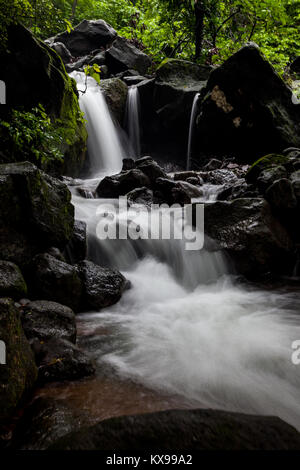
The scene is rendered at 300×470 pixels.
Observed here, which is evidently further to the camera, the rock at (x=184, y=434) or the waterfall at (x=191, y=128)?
the waterfall at (x=191, y=128)

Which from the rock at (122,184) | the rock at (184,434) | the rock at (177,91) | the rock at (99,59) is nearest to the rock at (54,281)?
the rock at (184,434)

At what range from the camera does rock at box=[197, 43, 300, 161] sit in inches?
384

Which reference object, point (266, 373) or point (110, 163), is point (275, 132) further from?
point (266, 373)

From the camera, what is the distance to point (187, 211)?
6.15 m

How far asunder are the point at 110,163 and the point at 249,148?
5345 mm

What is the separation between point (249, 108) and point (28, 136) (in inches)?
318

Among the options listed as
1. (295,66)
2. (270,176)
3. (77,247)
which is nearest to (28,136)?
(77,247)

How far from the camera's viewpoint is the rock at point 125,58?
15.1 metres

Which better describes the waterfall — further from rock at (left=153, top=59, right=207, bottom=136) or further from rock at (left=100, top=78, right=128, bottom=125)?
rock at (left=100, top=78, right=128, bottom=125)

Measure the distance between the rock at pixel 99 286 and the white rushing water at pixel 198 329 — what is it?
5.0 inches

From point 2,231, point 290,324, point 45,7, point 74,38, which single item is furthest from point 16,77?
point 74,38

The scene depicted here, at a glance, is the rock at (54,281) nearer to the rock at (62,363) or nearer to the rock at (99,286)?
the rock at (99,286)

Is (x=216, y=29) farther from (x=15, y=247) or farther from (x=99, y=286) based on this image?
(x=15, y=247)

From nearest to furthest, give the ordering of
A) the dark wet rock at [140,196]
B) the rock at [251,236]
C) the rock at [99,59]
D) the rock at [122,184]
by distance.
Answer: the rock at [251,236]
the dark wet rock at [140,196]
the rock at [122,184]
the rock at [99,59]
